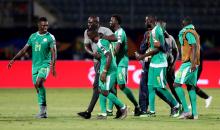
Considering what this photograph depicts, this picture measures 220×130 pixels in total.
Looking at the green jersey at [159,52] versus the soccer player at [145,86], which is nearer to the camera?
the green jersey at [159,52]

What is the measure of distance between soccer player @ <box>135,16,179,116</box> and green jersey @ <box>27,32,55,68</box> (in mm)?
1959

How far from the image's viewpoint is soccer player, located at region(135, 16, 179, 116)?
1648cm

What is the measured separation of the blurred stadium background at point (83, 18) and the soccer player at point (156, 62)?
16.5 meters

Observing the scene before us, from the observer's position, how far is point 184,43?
16.3m

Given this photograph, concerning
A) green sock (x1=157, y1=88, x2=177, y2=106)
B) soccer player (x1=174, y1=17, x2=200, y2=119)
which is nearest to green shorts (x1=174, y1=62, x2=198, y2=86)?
soccer player (x1=174, y1=17, x2=200, y2=119)

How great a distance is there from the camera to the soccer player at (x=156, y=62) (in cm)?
1648

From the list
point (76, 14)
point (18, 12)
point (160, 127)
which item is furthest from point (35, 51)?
point (76, 14)

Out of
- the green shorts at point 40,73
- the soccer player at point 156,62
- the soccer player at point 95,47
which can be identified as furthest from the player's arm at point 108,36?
the green shorts at point 40,73

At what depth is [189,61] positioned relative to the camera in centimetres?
1620

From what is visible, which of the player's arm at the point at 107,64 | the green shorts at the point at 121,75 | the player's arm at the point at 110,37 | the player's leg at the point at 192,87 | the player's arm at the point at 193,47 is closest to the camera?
the player's arm at the point at 107,64

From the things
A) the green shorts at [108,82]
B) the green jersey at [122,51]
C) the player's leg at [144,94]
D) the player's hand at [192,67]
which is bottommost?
the player's leg at [144,94]

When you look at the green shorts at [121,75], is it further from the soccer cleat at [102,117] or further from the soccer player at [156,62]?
the soccer cleat at [102,117]

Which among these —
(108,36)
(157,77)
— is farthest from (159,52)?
(108,36)

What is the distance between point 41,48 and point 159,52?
2.60 m
